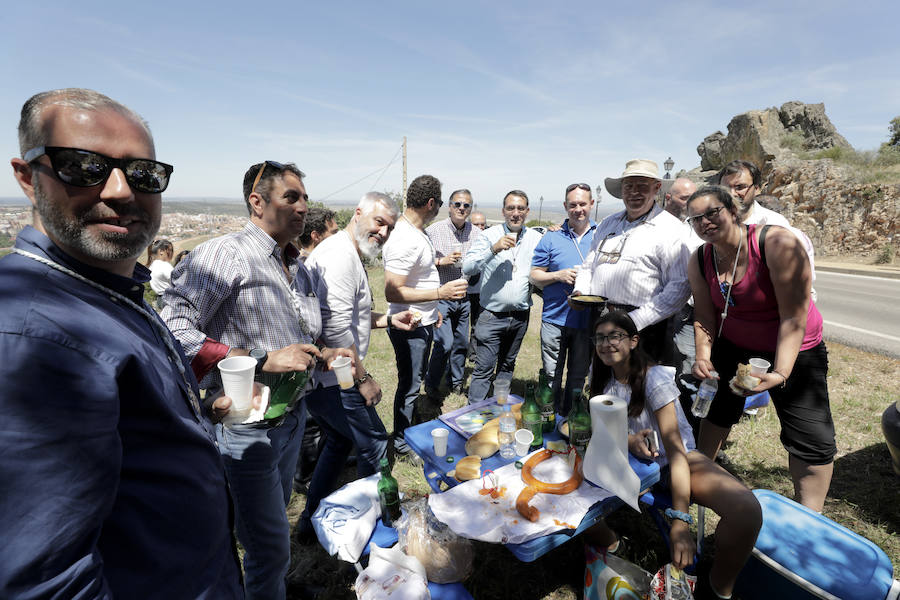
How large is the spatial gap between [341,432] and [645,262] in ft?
9.09

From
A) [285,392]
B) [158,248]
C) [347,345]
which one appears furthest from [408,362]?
[158,248]

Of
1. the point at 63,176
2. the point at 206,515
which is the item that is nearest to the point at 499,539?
the point at 206,515

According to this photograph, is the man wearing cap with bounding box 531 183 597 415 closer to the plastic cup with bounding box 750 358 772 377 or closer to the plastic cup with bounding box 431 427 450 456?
the plastic cup with bounding box 750 358 772 377

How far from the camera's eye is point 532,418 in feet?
9.01

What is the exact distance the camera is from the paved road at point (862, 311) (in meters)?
7.05

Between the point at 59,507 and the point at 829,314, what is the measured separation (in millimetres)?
12350

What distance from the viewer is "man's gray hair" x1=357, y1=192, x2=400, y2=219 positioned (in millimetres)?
2910

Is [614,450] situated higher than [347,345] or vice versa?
[347,345]

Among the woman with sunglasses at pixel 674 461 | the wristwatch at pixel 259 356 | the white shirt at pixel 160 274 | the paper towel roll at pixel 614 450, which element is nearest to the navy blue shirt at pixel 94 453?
the wristwatch at pixel 259 356

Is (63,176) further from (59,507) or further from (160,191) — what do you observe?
(59,507)

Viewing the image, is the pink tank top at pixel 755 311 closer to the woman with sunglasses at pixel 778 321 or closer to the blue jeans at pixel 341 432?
the woman with sunglasses at pixel 778 321

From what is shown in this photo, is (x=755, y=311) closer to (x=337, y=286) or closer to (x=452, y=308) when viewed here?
(x=337, y=286)

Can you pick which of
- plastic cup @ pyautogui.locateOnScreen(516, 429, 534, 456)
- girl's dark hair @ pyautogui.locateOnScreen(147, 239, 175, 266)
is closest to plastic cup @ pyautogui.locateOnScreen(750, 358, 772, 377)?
plastic cup @ pyautogui.locateOnScreen(516, 429, 534, 456)

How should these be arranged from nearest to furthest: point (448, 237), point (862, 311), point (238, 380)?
point (238, 380) → point (448, 237) → point (862, 311)
